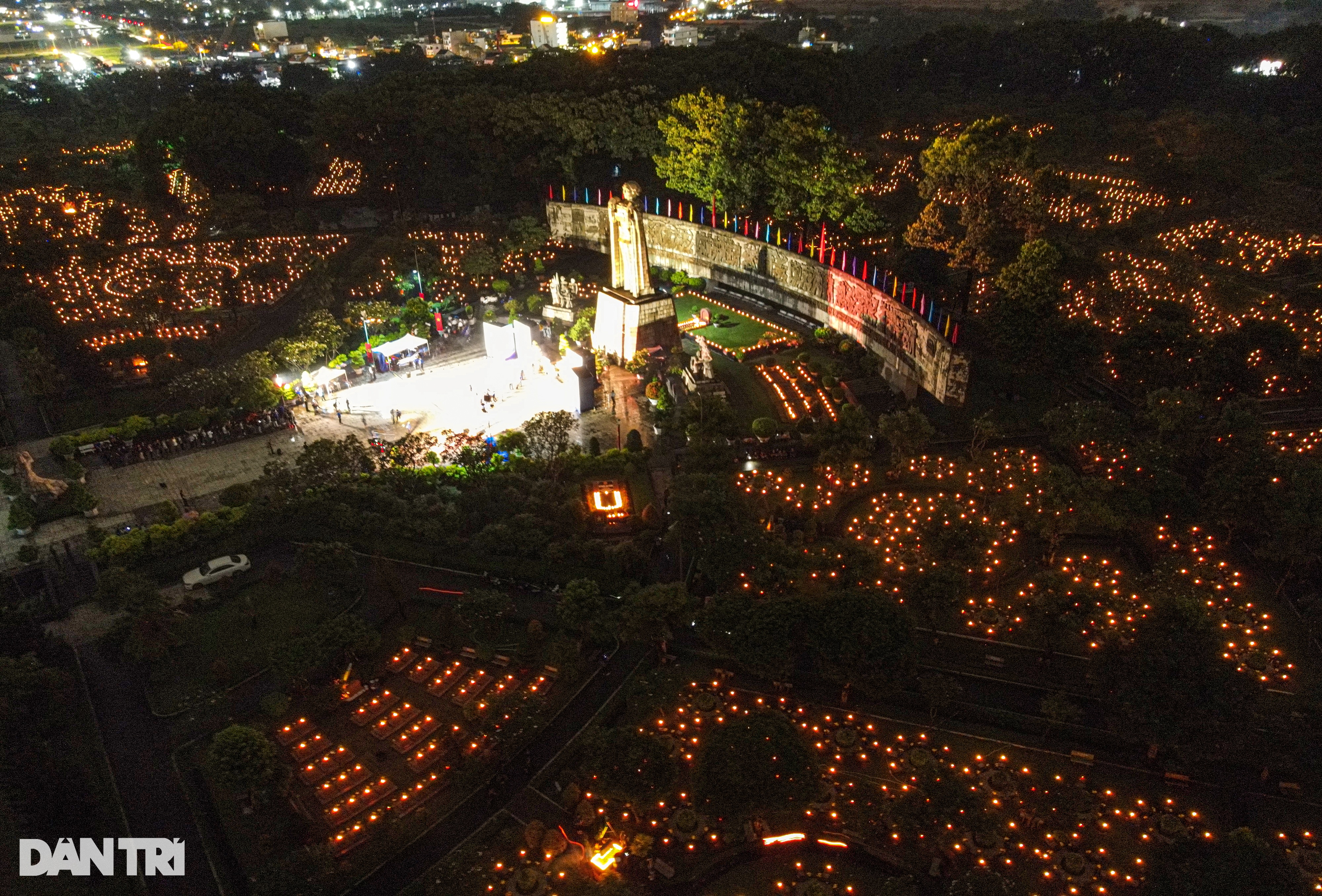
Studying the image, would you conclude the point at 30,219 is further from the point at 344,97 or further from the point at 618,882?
the point at 618,882

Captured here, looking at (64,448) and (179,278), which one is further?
(179,278)

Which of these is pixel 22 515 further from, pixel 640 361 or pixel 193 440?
pixel 640 361

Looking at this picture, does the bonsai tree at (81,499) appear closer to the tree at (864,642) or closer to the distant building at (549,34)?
the tree at (864,642)

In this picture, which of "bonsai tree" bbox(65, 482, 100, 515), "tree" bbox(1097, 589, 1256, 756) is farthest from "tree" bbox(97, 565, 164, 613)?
"tree" bbox(1097, 589, 1256, 756)

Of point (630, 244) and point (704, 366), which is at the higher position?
point (630, 244)

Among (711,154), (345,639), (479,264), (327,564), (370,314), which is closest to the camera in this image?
(345,639)

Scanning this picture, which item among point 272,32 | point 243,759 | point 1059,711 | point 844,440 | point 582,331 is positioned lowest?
point 1059,711

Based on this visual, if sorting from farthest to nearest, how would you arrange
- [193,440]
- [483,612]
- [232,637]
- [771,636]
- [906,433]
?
[193,440]
[906,433]
[232,637]
[483,612]
[771,636]

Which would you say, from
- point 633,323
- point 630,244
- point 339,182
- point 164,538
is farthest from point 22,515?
point 339,182

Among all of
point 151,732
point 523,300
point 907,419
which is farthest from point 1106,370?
point 151,732
